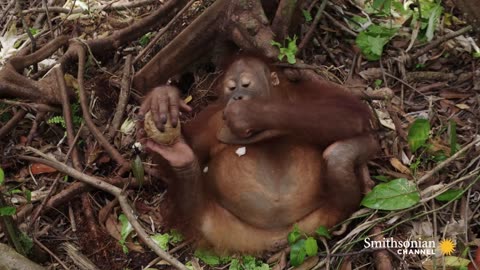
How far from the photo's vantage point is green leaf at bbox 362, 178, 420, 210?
8.84 ft

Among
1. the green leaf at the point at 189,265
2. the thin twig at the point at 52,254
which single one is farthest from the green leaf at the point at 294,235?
the thin twig at the point at 52,254

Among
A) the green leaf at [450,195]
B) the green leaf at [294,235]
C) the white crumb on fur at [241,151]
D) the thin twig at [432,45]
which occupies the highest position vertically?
the thin twig at [432,45]

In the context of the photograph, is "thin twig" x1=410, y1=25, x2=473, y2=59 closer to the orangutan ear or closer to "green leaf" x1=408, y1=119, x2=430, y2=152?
"green leaf" x1=408, y1=119, x2=430, y2=152

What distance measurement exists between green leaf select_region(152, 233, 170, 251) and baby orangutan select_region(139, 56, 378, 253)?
0.38ft

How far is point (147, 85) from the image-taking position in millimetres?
3336

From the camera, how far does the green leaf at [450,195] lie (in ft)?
8.98

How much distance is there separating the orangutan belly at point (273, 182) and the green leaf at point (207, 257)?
0.73 ft

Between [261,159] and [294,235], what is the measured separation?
13.1 inches

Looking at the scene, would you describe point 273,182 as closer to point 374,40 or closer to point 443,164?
point 443,164

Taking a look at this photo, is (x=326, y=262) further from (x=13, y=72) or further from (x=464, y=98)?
(x=13, y=72)

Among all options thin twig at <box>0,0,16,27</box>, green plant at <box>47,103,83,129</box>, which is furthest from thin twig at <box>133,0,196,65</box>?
thin twig at <box>0,0,16,27</box>

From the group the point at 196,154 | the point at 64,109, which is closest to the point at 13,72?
the point at 64,109

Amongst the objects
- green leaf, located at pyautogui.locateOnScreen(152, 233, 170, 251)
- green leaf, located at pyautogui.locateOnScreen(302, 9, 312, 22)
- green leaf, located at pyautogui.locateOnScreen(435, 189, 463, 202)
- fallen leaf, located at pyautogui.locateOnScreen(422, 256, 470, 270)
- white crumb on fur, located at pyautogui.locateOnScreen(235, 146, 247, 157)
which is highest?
green leaf, located at pyautogui.locateOnScreen(302, 9, 312, 22)

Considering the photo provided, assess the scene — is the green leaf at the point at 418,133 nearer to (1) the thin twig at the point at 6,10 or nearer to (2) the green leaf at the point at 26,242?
(2) the green leaf at the point at 26,242
